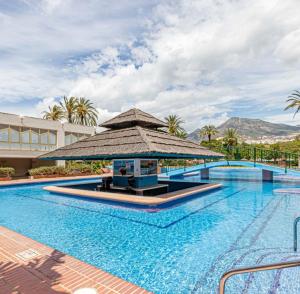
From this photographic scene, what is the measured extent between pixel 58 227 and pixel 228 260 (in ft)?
21.0

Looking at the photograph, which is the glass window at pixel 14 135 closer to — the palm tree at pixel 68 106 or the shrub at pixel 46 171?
the shrub at pixel 46 171

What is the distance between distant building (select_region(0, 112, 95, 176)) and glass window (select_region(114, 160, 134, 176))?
15.4 metres

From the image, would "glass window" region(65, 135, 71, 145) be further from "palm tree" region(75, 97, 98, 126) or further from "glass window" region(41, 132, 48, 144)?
"palm tree" region(75, 97, 98, 126)

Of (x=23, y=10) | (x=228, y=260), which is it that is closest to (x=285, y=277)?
(x=228, y=260)

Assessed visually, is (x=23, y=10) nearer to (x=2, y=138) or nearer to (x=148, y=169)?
(x=148, y=169)

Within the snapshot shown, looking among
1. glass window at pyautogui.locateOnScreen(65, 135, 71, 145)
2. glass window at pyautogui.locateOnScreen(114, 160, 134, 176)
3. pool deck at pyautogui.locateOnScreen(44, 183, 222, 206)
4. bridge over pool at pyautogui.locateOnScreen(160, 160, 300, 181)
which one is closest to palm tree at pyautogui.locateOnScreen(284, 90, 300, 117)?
bridge over pool at pyautogui.locateOnScreen(160, 160, 300, 181)

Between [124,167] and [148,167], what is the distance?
1878 mm

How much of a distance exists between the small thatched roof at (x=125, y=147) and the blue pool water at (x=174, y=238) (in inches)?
133

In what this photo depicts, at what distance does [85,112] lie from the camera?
4559 cm

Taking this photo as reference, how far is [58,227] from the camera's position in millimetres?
8945

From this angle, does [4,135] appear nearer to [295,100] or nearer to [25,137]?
[25,137]

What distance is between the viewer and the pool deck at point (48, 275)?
4043 millimetres

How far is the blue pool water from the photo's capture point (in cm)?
512

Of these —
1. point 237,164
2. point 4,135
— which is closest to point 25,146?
point 4,135
